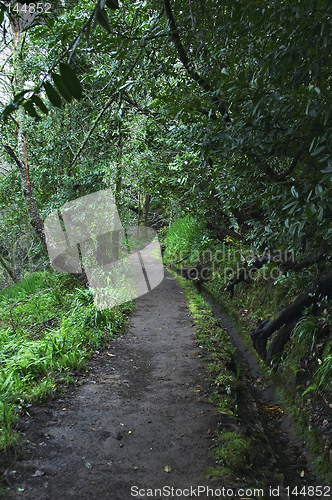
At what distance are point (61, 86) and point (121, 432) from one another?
3.07 metres

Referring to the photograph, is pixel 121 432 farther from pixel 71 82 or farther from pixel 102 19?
pixel 102 19

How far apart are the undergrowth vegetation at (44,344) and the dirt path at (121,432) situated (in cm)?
20

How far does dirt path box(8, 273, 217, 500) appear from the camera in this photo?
2.41 metres

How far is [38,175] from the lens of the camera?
8.15 metres

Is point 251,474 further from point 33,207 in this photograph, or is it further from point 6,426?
point 33,207

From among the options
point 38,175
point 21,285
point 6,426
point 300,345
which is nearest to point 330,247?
point 300,345

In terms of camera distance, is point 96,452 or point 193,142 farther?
point 193,142

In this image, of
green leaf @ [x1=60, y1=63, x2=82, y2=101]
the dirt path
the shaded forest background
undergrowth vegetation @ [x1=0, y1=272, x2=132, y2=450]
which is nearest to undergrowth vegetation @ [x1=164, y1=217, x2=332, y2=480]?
the shaded forest background

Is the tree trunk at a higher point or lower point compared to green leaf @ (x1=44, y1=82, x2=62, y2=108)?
lower

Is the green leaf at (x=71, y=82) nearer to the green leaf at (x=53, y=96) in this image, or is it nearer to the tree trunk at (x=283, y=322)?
the green leaf at (x=53, y=96)

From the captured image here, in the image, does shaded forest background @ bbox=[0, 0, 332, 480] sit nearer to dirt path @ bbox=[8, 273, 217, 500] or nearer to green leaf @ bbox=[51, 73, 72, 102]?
green leaf @ bbox=[51, 73, 72, 102]

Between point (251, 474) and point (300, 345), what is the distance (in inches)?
90.5

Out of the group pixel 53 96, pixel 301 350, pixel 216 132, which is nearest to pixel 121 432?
pixel 301 350

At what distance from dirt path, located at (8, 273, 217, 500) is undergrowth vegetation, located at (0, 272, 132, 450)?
198mm
